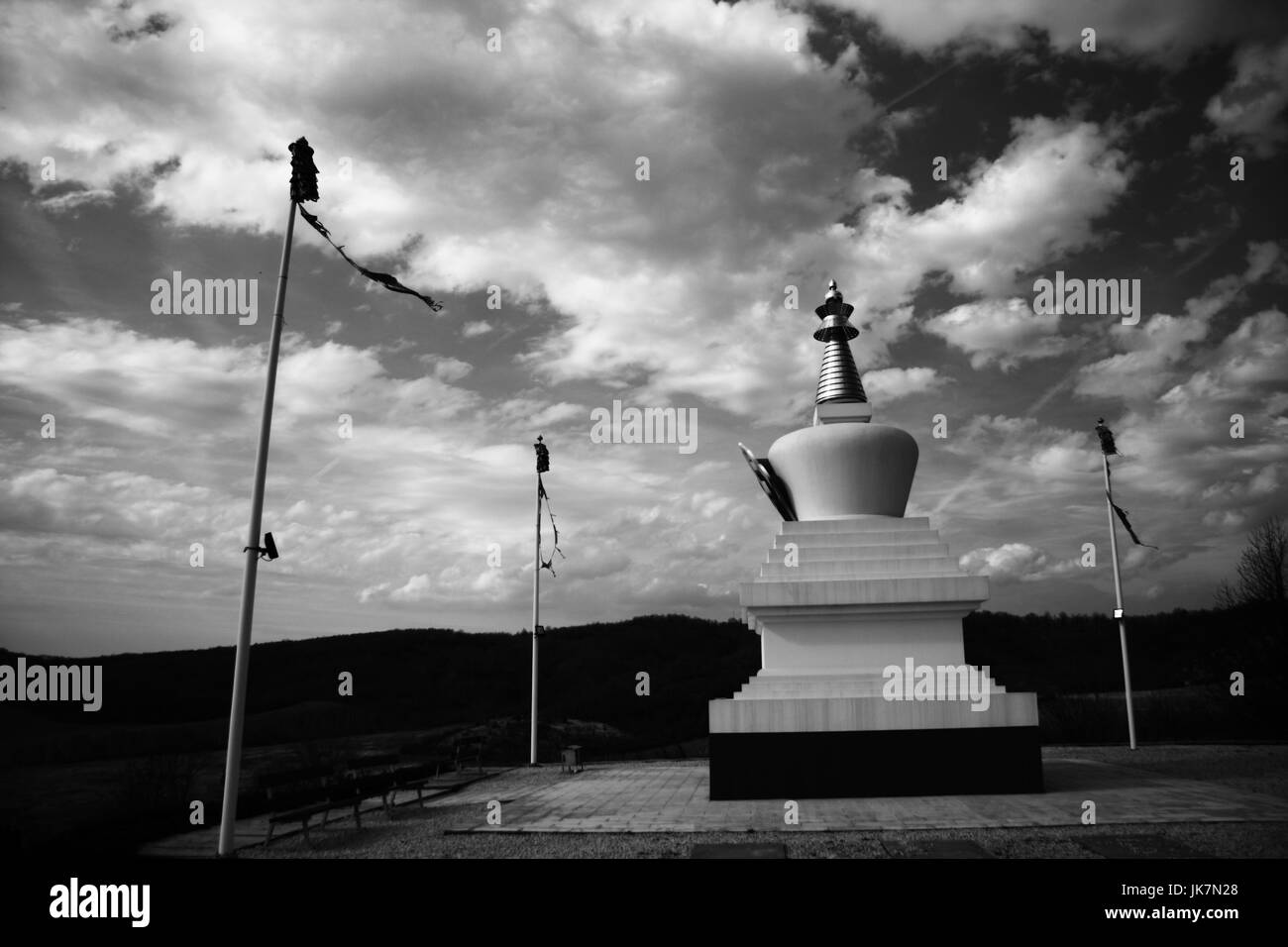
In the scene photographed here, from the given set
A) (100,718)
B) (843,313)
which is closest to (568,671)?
(100,718)

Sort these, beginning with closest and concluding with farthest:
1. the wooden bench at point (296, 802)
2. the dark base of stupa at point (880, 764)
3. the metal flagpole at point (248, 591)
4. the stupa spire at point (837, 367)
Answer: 1. the metal flagpole at point (248, 591)
2. the wooden bench at point (296, 802)
3. the dark base of stupa at point (880, 764)
4. the stupa spire at point (837, 367)

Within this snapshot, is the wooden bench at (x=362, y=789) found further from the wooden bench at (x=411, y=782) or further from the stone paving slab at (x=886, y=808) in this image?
the stone paving slab at (x=886, y=808)

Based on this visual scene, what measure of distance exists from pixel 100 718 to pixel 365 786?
50738 millimetres

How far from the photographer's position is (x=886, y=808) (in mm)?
12852

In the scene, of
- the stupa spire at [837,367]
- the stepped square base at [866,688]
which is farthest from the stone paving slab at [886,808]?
the stupa spire at [837,367]

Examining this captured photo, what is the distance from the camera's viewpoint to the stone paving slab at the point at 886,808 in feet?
38.3

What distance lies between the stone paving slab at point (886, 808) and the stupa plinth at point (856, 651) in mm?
513

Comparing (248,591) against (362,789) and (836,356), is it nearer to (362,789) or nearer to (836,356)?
(362,789)

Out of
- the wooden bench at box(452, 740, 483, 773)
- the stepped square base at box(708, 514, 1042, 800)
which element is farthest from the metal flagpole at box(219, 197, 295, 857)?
the wooden bench at box(452, 740, 483, 773)

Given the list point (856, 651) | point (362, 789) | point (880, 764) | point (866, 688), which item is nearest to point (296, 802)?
point (362, 789)

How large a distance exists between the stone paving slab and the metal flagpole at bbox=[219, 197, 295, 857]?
3.53 meters

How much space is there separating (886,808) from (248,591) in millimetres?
9846
